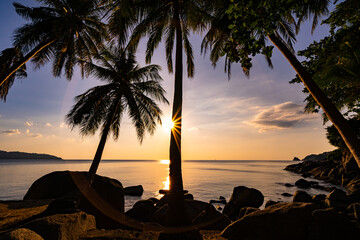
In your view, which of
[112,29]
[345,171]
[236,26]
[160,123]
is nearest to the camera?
[236,26]

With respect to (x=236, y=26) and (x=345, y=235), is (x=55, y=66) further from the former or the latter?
(x=345, y=235)

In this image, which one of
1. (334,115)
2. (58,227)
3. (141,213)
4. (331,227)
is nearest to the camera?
(58,227)

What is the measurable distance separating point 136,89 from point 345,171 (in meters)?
31.2

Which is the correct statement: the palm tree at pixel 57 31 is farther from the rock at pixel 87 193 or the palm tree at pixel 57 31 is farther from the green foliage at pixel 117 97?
the rock at pixel 87 193

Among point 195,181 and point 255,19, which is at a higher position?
point 255,19

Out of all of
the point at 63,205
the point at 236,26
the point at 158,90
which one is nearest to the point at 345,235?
the point at 236,26

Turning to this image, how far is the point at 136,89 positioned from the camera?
1239 centimetres

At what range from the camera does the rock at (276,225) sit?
16.1 feet

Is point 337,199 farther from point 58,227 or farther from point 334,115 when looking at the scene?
point 58,227

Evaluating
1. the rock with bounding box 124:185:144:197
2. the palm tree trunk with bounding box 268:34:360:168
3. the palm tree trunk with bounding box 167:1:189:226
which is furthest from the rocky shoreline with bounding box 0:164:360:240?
the rock with bounding box 124:185:144:197

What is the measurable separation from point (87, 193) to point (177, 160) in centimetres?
643

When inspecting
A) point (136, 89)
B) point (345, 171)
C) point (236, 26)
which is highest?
point (136, 89)

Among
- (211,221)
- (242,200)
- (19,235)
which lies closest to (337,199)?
(242,200)

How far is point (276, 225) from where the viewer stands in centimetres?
499
